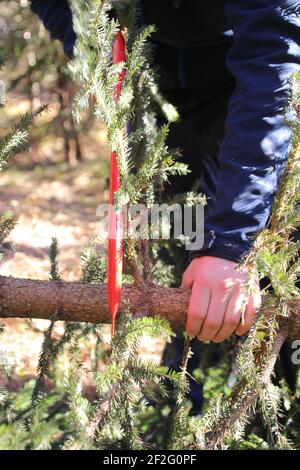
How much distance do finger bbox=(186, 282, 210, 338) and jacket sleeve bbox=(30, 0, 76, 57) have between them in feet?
3.52

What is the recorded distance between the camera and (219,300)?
1330 mm

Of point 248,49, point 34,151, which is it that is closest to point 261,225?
point 248,49

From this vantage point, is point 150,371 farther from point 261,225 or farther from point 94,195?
point 94,195

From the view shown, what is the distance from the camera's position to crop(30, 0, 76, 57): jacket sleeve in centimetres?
212

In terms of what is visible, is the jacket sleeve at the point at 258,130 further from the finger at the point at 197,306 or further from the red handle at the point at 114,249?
the red handle at the point at 114,249

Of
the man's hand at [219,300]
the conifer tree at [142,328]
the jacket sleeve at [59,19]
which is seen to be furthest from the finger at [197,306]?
the jacket sleeve at [59,19]

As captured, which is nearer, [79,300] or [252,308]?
[252,308]

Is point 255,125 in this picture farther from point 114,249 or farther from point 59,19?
point 59,19

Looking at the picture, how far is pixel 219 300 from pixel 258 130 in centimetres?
36

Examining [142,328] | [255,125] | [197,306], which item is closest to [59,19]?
[255,125]

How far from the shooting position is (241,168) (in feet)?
4.45

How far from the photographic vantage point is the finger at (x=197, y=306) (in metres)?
1.36

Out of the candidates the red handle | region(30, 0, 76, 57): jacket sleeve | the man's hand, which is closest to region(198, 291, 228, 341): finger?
the man's hand

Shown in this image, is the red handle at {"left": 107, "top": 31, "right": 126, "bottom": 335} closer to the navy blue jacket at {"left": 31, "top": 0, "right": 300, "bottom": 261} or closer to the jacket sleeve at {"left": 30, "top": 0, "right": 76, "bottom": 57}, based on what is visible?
the navy blue jacket at {"left": 31, "top": 0, "right": 300, "bottom": 261}
